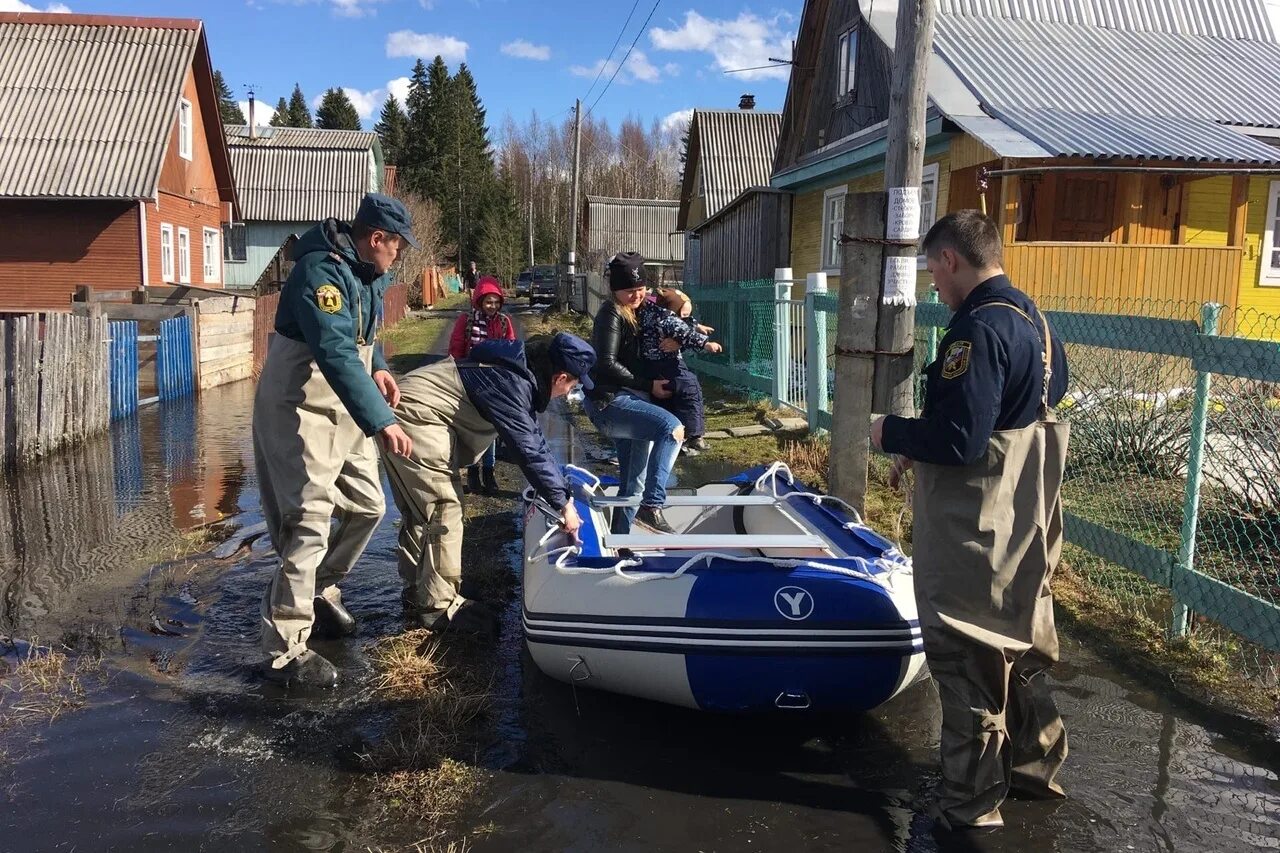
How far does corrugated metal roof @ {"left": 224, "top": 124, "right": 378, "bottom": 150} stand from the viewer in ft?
132

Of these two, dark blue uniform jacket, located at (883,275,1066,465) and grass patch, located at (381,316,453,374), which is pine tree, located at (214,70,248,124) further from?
dark blue uniform jacket, located at (883,275,1066,465)

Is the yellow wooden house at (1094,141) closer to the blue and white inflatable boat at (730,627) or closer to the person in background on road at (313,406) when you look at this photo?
the blue and white inflatable boat at (730,627)

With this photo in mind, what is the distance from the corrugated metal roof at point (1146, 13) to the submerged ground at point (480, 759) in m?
14.3

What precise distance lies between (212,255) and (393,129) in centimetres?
4345

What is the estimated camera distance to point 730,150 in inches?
1255

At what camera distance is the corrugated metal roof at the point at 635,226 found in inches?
Answer: 1768

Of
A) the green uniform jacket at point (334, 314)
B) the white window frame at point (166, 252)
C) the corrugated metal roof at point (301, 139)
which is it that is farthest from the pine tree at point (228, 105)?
the green uniform jacket at point (334, 314)

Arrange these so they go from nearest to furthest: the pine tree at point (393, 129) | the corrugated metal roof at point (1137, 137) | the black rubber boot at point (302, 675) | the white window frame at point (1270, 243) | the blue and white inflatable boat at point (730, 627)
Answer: the blue and white inflatable boat at point (730, 627)
the black rubber boot at point (302, 675)
the corrugated metal roof at point (1137, 137)
the white window frame at point (1270, 243)
the pine tree at point (393, 129)

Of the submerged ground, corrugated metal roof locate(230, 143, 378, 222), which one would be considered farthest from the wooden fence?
corrugated metal roof locate(230, 143, 378, 222)

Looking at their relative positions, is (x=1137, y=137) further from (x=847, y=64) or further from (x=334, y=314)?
(x=334, y=314)

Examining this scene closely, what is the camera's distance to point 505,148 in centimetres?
9000

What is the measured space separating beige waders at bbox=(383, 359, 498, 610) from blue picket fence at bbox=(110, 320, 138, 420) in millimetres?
7539

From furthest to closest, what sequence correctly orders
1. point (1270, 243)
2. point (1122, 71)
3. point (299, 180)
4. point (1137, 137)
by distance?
point (299, 180) → point (1122, 71) → point (1270, 243) → point (1137, 137)

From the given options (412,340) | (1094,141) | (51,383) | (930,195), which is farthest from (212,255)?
(1094,141)
